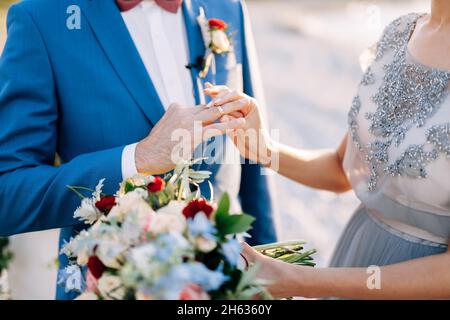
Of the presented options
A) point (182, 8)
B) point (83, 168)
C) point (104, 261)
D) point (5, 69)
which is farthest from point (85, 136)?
point (104, 261)

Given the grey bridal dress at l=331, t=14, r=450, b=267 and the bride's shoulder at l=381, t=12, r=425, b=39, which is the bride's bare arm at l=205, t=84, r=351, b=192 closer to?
the grey bridal dress at l=331, t=14, r=450, b=267

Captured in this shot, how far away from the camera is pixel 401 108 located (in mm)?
1886

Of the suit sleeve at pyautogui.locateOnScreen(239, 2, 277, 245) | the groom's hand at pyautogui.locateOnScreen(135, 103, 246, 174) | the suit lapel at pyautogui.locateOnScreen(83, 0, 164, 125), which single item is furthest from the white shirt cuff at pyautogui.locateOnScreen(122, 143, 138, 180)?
the suit sleeve at pyautogui.locateOnScreen(239, 2, 277, 245)

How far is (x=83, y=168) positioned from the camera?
5.56 feet

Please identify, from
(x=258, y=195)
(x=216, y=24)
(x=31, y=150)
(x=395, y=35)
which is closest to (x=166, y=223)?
(x=31, y=150)

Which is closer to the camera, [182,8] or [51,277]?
[182,8]

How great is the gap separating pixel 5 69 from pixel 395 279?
1360 millimetres

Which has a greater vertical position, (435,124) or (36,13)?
(36,13)

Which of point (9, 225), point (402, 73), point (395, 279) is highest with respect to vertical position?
point (402, 73)

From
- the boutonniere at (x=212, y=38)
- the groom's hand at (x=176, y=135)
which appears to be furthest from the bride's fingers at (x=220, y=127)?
the boutonniere at (x=212, y=38)

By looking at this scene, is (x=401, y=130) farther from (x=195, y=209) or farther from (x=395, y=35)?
(x=195, y=209)

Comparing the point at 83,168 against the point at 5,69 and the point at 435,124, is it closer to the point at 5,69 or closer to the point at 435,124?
the point at 5,69
